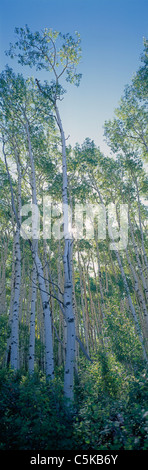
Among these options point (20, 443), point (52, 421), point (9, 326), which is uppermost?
point (9, 326)

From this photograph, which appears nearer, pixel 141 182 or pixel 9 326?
pixel 9 326

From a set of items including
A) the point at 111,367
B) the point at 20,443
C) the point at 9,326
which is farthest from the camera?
the point at 9,326

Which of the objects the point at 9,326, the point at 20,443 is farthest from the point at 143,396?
the point at 9,326

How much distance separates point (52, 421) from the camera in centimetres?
285

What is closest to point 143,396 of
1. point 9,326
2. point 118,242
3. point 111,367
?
point 111,367

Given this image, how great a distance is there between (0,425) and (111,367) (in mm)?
2636

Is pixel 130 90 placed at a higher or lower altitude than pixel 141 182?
higher

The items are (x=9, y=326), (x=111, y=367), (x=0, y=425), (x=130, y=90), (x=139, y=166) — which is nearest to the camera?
(x=0, y=425)

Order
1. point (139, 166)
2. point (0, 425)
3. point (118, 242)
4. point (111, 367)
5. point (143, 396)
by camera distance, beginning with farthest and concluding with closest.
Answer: point (118, 242) < point (139, 166) < point (111, 367) < point (143, 396) < point (0, 425)

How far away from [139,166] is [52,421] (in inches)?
526

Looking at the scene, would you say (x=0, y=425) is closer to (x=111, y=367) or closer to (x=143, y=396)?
(x=143, y=396)
